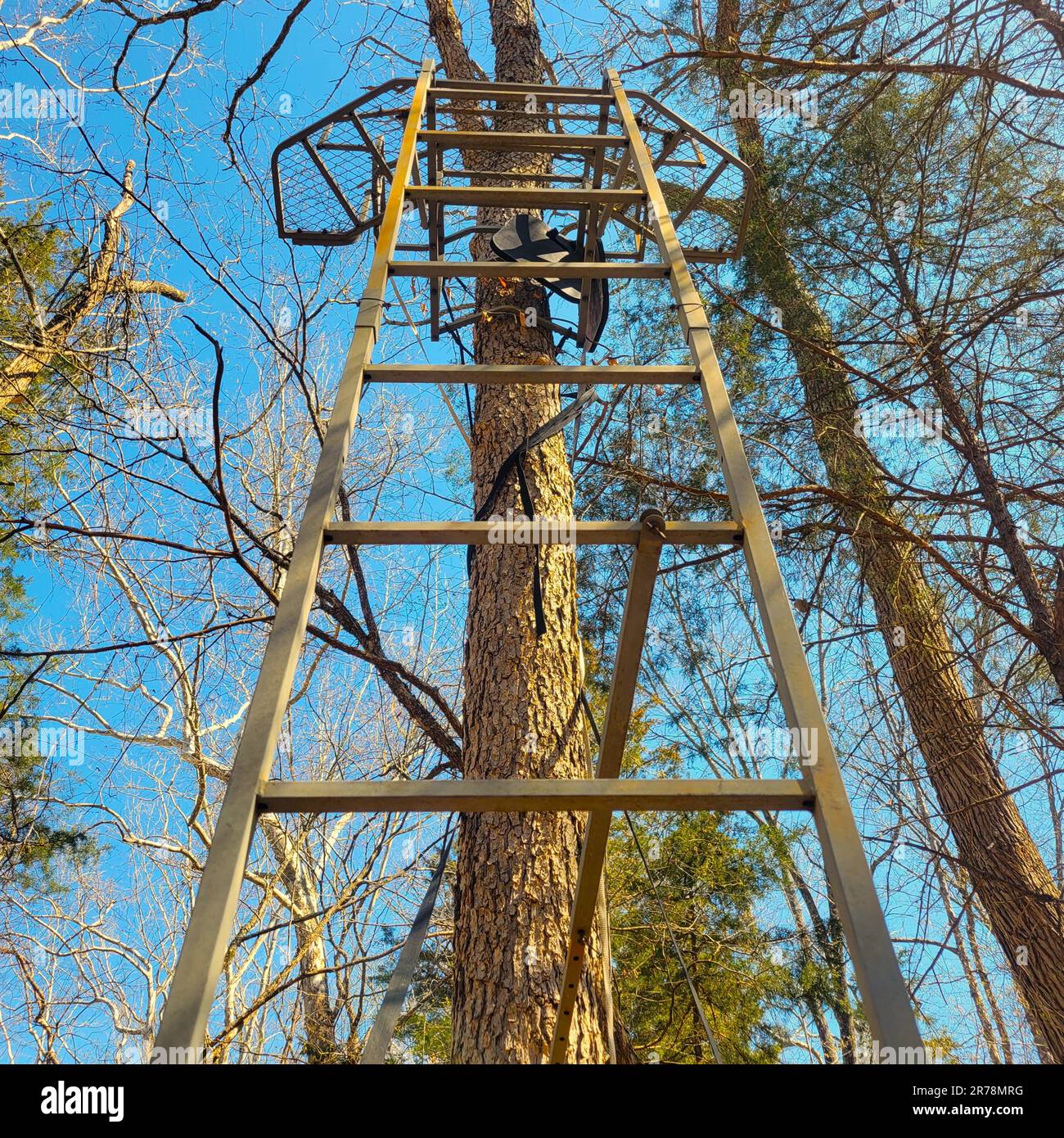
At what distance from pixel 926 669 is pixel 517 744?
2854 millimetres

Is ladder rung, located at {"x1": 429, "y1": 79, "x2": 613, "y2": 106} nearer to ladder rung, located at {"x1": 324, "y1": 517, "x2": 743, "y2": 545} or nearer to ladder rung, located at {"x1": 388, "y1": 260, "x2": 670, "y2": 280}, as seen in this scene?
ladder rung, located at {"x1": 388, "y1": 260, "x2": 670, "y2": 280}

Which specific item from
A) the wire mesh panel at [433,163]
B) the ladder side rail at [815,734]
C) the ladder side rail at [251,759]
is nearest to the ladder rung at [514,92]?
the wire mesh panel at [433,163]

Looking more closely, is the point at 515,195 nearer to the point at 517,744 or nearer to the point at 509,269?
the point at 509,269

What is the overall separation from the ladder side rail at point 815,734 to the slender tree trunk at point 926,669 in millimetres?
2443

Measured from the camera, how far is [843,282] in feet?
15.9

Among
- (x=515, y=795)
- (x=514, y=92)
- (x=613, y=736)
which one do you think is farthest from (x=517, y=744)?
(x=514, y=92)

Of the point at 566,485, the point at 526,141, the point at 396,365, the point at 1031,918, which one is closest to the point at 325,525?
the point at 396,365

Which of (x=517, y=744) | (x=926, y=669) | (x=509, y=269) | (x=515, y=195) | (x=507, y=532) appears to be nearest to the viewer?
(x=507, y=532)

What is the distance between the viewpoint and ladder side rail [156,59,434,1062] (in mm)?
913

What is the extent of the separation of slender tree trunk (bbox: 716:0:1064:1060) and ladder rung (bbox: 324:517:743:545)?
269 cm

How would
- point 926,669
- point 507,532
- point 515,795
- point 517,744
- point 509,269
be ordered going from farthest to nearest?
point 926,669, point 517,744, point 509,269, point 507,532, point 515,795

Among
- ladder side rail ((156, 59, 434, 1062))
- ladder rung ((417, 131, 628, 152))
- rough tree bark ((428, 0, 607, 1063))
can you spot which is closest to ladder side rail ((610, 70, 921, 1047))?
ladder side rail ((156, 59, 434, 1062))

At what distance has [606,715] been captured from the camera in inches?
63.7

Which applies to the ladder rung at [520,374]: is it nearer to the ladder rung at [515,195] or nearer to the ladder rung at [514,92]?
the ladder rung at [515,195]
